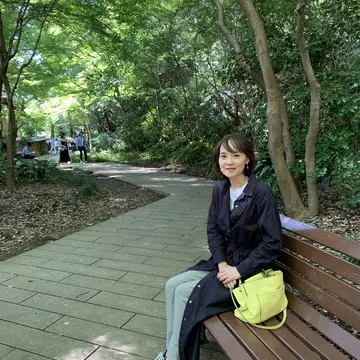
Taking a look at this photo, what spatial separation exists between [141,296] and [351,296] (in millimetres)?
1942

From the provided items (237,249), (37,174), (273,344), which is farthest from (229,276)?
(37,174)

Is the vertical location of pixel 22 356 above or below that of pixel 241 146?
below

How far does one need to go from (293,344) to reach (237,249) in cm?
67

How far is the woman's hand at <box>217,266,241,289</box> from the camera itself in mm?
2238

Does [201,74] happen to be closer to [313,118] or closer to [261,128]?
[261,128]

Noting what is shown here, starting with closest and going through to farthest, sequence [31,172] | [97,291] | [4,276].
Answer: [97,291], [4,276], [31,172]

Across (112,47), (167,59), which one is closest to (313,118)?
(112,47)

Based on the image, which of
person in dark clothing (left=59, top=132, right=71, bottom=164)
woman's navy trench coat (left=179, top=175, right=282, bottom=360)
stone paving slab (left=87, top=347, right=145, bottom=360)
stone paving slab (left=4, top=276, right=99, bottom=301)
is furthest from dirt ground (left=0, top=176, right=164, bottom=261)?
person in dark clothing (left=59, top=132, right=71, bottom=164)

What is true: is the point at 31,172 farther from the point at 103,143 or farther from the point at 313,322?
the point at 103,143

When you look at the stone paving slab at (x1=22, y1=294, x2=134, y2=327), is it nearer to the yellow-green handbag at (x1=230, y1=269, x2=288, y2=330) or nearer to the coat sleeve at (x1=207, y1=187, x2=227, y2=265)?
the coat sleeve at (x1=207, y1=187, x2=227, y2=265)

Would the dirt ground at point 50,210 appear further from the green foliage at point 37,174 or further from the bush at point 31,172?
the bush at point 31,172

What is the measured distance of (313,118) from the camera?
491cm

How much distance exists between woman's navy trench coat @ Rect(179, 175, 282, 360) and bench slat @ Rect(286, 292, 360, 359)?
27 centimetres

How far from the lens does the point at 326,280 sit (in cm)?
206
